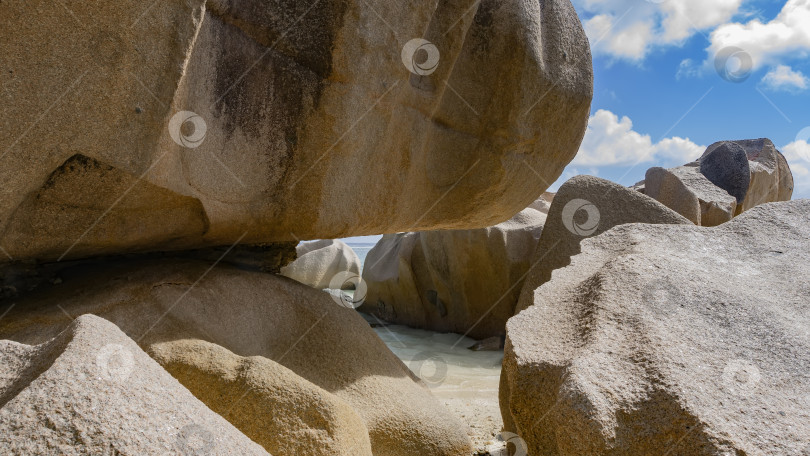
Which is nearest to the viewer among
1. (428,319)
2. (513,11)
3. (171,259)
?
(171,259)

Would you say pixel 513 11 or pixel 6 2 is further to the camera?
pixel 513 11

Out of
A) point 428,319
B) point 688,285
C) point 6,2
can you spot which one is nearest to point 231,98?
point 6,2

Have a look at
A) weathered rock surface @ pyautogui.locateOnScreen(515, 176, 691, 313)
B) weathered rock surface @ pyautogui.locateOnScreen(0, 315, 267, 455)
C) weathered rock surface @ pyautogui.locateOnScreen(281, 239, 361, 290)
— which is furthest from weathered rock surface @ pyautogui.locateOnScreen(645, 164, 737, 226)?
weathered rock surface @ pyautogui.locateOnScreen(0, 315, 267, 455)

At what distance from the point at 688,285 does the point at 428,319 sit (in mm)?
4431

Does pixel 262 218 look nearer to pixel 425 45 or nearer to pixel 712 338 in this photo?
pixel 425 45

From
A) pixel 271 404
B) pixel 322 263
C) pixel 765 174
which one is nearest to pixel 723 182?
pixel 765 174

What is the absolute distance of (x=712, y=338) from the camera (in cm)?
111

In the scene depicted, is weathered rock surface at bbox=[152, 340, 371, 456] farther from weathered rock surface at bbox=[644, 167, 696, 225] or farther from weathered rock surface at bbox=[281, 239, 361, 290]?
weathered rock surface at bbox=[281, 239, 361, 290]

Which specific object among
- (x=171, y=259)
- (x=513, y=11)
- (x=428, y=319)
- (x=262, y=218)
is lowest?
(x=428, y=319)

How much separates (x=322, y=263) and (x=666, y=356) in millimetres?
6780

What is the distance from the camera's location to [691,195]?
525cm

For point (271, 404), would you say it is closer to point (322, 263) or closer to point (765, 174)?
point (322, 263)

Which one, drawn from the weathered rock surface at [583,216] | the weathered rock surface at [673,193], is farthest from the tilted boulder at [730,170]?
the weathered rock surface at [583,216]

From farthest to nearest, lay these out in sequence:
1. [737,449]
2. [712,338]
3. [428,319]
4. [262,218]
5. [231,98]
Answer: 1. [428,319]
2. [262,218]
3. [231,98]
4. [712,338]
5. [737,449]
